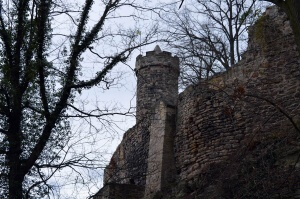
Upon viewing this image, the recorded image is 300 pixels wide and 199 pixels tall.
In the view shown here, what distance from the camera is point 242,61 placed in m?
16.3

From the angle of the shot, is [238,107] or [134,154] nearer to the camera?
[238,107]

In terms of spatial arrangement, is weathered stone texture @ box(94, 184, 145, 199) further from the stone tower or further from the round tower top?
the round tower top

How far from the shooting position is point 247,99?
1572cm

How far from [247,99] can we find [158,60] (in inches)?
323

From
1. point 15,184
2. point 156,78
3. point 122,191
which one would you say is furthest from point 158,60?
point 15,184

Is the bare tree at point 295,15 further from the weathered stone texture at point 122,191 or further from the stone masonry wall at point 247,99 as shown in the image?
the weathered stone texture at point 122,191

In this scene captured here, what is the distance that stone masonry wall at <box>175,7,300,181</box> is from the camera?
49.7 ft

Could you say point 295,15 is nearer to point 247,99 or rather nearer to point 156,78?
point 247,99

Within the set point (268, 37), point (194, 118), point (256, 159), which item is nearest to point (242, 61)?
point (268, 37)

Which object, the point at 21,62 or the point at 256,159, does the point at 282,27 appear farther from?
the point at 21,62

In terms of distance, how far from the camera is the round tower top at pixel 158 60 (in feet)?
77.0

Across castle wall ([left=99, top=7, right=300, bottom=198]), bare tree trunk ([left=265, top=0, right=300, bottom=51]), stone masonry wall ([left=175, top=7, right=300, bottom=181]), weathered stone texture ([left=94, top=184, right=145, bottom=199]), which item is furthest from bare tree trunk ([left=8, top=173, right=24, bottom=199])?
weathered stone texture ([left=94, top=184, right=145, bottom=199])

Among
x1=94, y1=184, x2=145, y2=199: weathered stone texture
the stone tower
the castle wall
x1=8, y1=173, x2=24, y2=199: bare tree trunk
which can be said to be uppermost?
the stone tower

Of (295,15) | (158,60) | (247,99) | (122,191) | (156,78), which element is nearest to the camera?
(295,15)
